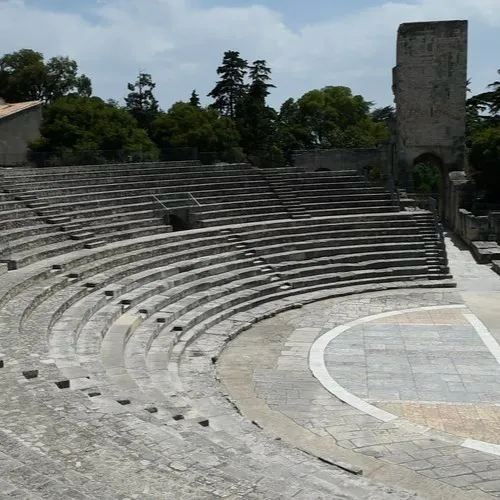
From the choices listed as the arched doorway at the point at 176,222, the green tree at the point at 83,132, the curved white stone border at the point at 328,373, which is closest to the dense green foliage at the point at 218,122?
the green tree at the point at 83,132

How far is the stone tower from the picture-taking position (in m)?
29.0

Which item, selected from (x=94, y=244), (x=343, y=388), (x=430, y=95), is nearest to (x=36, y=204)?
(x=94, y=244)

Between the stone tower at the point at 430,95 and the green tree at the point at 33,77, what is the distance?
918 inches

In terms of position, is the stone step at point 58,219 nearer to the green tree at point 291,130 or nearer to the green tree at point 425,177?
the green tree at point 291,130

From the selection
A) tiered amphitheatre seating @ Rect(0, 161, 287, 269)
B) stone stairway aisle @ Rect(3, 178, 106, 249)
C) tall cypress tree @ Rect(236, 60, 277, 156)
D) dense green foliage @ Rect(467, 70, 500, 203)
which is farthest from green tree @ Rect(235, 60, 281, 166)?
stone stairway aisle @ Rect(3, 178, 106, 249)

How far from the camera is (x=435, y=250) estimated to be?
63.7 ft

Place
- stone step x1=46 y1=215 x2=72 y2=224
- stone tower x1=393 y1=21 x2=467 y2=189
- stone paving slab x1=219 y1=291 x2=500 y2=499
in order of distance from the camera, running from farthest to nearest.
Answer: stone tower x1=393 y1=21 x2=467 y2=189 < stone step x1=46 y1=215 x2=72 y2=224 < stone paving slab x1=219 y1=291 x2=500 y2=499

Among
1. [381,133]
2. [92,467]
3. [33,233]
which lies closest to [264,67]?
[381,133]

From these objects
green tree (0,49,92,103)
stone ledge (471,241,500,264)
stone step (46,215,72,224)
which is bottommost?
stone ledge (471,241,500,264)

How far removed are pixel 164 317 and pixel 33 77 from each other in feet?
113

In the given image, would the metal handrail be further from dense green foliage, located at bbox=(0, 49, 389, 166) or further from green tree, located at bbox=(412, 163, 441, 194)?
green tree, located at bbox=(412, 163, 441, 194)

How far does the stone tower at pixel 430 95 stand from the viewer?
29031 mm

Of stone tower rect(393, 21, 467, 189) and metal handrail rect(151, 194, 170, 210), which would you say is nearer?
metal handrail rect(151, 194, 170, 210)

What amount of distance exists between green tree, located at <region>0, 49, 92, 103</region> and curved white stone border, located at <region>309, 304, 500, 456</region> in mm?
34123
